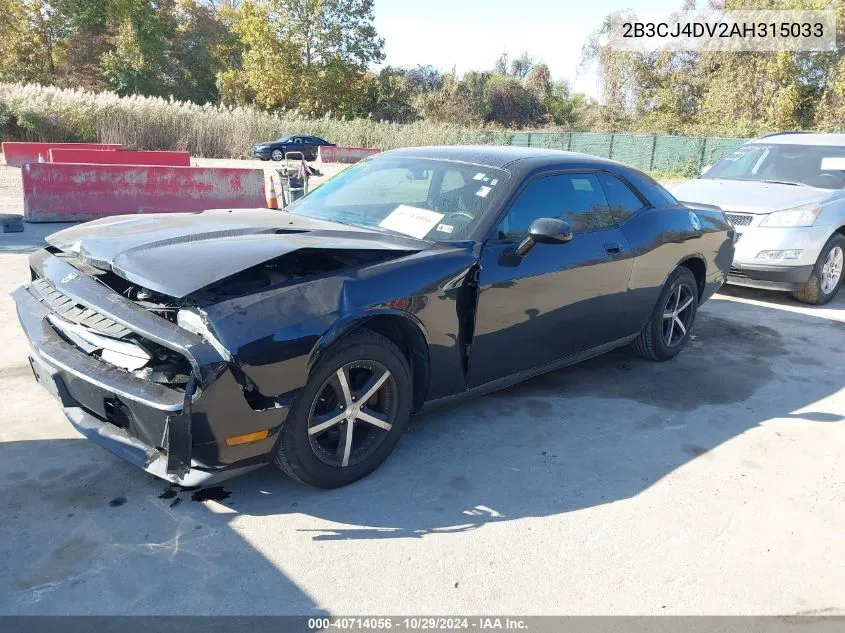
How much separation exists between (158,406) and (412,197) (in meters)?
2.15

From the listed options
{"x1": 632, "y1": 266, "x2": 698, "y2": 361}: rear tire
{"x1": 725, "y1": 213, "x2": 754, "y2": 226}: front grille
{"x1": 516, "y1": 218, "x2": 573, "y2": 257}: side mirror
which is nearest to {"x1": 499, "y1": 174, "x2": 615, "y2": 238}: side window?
{"x1": 516, "y1": 218, "x2": 573, "y2": 257}: side mirror

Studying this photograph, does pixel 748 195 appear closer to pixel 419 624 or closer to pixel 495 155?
pixel 495 155

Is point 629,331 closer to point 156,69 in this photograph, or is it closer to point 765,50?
point 765,50

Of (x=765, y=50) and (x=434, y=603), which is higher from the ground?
(x=765, y=50)

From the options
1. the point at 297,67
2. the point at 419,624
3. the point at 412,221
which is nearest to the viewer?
the point at 419,624

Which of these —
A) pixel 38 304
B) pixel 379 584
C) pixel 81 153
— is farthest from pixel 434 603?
pixel 81 153

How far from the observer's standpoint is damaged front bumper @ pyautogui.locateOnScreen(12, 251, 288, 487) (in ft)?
8.54

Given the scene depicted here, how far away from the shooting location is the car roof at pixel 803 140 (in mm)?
8344

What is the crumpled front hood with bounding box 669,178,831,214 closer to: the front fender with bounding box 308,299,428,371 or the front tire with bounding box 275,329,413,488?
the front fender with bounding box 308,299,428,371

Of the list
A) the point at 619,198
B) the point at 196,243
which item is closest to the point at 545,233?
the point at 619,198

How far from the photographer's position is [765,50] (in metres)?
35.8

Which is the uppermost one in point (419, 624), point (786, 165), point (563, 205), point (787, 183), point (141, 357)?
point (786, 165)

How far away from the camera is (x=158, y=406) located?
2.62m

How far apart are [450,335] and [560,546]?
1.17 meters
